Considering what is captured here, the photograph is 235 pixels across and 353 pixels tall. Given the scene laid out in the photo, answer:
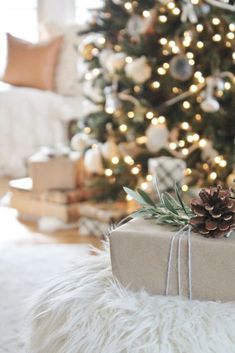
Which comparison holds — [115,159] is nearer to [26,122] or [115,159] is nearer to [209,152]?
[209,152]

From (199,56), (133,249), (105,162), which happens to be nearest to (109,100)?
(105,162)

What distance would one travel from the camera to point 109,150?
9.91 ft

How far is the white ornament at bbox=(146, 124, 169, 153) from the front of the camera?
2840mm

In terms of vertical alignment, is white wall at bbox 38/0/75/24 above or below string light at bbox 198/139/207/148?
above

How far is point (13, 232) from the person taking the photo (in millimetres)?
3189

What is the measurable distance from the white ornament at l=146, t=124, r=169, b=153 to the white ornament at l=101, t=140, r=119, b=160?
0.71 feet

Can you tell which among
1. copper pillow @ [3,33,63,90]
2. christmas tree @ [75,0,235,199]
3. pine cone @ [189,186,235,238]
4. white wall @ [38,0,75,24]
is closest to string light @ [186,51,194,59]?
christmas tree @ [75,0,235,199]

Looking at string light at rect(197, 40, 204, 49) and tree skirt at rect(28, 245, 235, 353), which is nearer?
tree skirt at rect(28, 245, 235, 353)

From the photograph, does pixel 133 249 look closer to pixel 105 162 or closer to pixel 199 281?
pixel 199 281

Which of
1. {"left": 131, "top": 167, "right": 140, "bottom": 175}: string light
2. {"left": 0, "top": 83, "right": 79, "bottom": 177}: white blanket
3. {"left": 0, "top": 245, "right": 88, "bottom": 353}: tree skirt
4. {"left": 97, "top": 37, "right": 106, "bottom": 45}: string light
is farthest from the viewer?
{"left": 0, "top": 83, "right": 79, "bottom": 177}: white blanket

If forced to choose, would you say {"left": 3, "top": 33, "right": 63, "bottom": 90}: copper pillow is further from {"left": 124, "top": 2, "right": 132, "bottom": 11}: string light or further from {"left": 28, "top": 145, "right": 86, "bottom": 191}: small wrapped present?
{"left": 124, "top": 2, "right": 132, "bottom": 11}: string light

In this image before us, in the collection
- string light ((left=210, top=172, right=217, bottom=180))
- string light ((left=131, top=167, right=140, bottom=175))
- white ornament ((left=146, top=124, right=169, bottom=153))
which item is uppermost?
white ornament ((left=146, top=124, right=169, bottom=153))

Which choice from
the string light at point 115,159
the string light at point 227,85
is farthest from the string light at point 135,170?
the string light at point 227,85

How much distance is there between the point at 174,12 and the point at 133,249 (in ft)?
6.49
